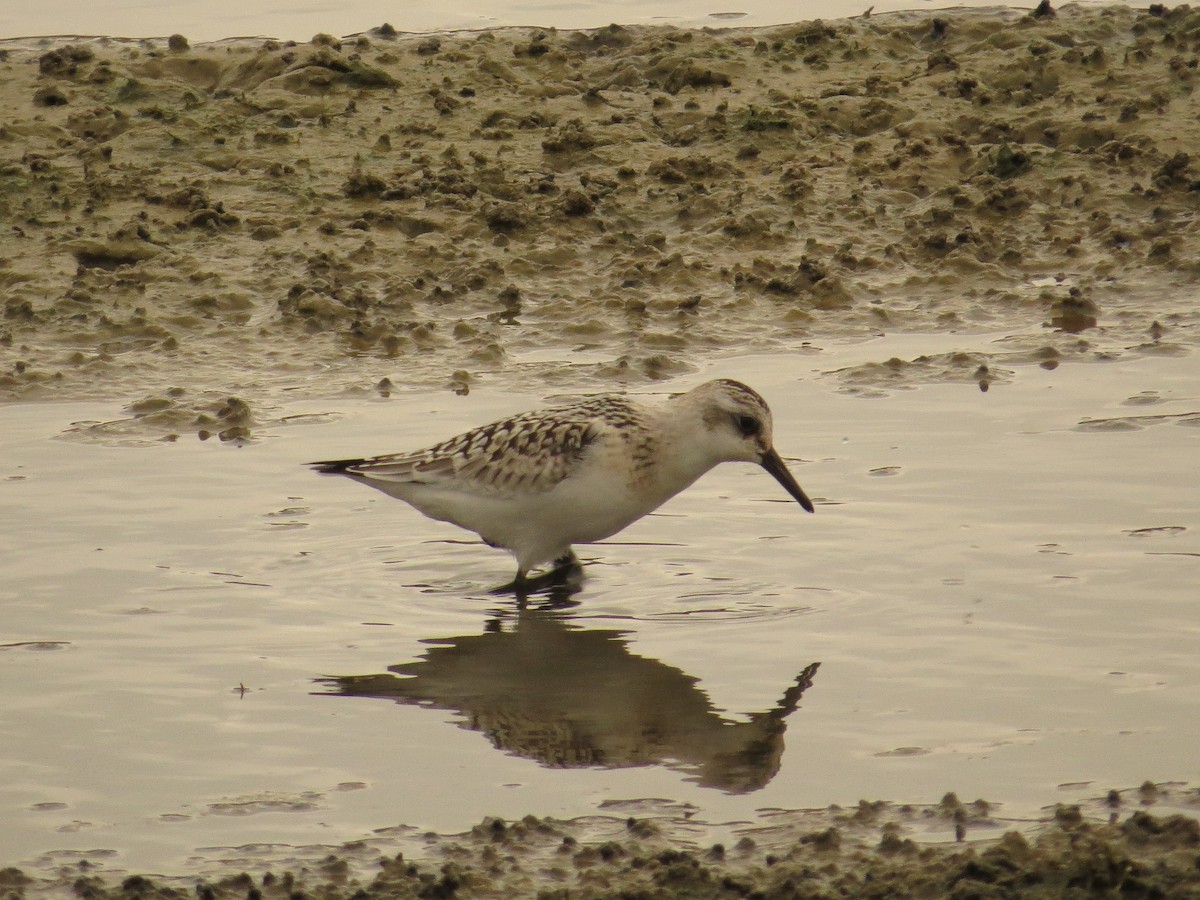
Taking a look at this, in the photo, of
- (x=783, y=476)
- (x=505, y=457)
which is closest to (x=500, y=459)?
(x=505, y=457)

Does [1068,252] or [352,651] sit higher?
[1068,252]

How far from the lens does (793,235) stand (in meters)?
12.4

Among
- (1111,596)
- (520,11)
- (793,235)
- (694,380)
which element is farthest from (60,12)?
(1111,596)

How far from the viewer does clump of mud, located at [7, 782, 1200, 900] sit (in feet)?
17.7

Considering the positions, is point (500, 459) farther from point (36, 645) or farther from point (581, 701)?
point (36, 645)

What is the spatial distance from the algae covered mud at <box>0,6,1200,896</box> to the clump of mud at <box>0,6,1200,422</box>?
0.13ft

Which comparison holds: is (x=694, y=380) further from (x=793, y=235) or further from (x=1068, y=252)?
(x=1068, y=252)

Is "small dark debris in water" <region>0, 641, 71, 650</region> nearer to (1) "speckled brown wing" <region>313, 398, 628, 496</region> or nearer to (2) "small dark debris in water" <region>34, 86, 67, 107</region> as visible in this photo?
(1) "speckled brown wing" <region>313, 398, 628, 496</region>

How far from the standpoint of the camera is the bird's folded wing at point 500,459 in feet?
27.8

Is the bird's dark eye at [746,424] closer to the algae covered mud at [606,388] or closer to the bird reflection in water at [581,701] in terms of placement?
the algae covered mud at [606,388]

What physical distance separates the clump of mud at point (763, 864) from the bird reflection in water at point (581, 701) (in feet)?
1.89

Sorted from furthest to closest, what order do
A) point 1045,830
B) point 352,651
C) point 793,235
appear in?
1. point 793,235
2. point 352,651
3. point 1045,830

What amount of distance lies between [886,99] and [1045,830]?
9.06m

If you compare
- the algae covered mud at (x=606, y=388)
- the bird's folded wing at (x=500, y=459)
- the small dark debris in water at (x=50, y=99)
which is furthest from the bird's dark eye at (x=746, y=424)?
the small dark debris in water at (x=50, y=99)
